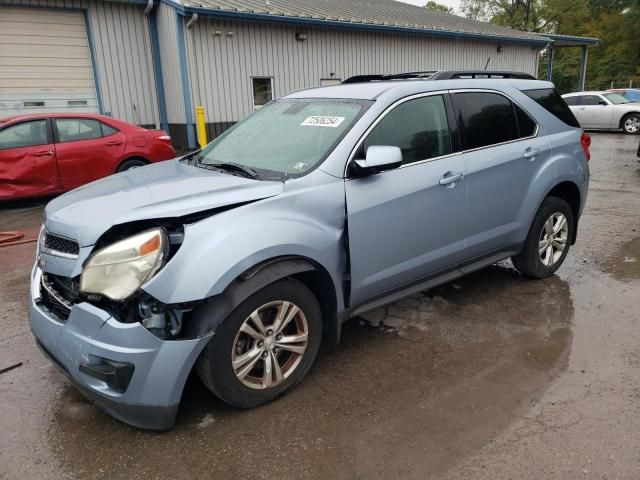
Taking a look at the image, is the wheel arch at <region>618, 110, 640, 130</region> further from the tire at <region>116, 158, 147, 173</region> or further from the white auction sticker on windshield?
the white auction sticker on windshield

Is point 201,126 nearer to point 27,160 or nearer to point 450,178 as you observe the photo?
point 27,160

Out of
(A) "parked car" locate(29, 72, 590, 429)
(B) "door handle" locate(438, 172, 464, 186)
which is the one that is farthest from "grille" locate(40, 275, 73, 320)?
(B) "door handle" locate(438, 172, 464, 186)

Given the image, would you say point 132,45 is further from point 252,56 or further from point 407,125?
point 407,125

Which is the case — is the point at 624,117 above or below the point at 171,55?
below

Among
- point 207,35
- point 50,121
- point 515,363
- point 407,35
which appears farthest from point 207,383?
point 407,35

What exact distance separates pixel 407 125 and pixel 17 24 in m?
11.5

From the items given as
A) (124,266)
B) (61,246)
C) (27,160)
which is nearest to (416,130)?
(124,266)

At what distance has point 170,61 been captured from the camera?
1276 centimetres

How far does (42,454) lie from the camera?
2543 millimetres

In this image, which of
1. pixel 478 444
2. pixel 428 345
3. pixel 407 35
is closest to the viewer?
pixel 478 444

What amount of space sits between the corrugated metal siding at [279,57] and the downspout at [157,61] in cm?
140

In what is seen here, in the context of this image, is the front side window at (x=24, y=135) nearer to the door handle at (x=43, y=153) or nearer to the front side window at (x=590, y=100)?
the door handle at (x=43, y=153)

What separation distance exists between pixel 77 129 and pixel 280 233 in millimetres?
6817

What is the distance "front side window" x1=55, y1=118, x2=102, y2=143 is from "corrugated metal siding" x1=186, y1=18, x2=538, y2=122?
4519mm
